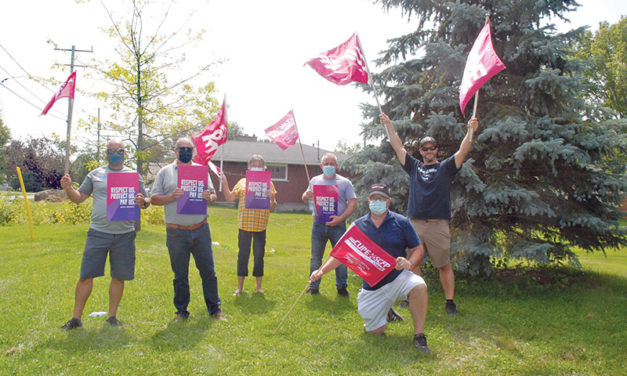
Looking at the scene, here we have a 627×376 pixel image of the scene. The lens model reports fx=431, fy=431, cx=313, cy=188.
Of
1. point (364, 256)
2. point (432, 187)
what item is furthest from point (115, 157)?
point (432, 187)

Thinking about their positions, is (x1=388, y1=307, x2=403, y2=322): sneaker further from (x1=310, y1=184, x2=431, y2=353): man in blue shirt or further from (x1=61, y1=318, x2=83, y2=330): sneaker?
(x1=61, y1=318, x2=83, y2=330): sneaker

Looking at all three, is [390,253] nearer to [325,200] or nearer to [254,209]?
[325,200]

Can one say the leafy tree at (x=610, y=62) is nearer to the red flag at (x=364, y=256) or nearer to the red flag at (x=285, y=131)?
the red flag at (x=285, y=131)

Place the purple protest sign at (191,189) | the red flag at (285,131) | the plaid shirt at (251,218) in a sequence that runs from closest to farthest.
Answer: the purple protest sign at (191,189) < the plaid shirt at (251,218) < the red flag at (285,131)

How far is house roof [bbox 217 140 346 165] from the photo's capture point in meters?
29.0

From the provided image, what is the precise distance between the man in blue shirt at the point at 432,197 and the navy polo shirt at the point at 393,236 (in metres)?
0.89

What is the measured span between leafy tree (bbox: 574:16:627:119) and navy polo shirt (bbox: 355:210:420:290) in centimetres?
2876

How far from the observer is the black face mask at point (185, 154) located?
510cm

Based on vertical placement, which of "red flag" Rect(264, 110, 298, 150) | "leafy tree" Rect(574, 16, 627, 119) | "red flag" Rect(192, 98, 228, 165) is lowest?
"red flag" Rect(192, 98, 228, 165)

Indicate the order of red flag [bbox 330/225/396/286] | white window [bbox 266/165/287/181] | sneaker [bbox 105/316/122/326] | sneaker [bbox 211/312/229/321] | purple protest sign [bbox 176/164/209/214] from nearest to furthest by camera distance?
red flag [bbox 330/225/396/286]
sneaker [bbox 105/316/122/326]
purple protest sign [bbox 176/164/209/214]
sneaker [bbox 211/312/229/321]
white window [bbox 266/165/287/181]

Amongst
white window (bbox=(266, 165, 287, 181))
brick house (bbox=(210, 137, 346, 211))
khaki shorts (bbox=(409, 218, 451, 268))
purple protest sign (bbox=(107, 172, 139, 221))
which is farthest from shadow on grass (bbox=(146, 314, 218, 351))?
white window (bbox=(266, 165, 287, 181))

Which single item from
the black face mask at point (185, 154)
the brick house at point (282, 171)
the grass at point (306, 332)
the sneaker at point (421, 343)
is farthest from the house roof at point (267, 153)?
the sneaker at point (421, 343)

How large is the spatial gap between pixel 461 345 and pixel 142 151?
37.7ft

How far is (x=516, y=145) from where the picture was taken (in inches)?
270
